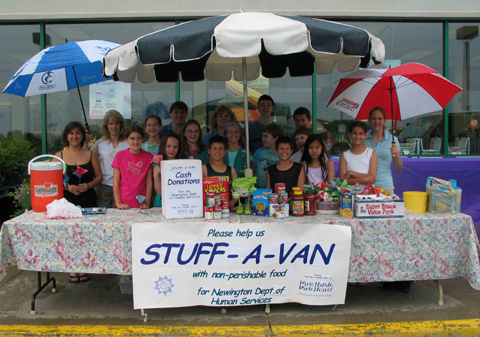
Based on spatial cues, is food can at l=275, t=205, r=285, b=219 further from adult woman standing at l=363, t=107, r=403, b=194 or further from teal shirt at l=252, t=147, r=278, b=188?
adult woman standing at l=363, t=107, r=403, b=194

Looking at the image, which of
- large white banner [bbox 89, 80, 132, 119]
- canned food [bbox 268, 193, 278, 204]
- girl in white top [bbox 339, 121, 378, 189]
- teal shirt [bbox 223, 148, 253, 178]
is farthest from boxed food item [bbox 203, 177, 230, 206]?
large white banner [bbox 89, 80, 132, 119]

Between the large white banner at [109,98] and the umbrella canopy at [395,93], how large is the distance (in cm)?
387

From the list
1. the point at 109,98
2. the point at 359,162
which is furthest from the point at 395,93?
the point at 109,98

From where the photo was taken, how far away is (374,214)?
358 centimetres

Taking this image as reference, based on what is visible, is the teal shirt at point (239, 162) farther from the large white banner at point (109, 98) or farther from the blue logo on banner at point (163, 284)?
the large white banner at point (109, 98)

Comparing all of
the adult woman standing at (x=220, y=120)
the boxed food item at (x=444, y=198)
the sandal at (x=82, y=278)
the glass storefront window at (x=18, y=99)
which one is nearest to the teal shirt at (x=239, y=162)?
the adult woman standing at (x=220, y=120)

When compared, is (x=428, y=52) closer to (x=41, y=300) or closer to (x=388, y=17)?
(x=388, y=17)

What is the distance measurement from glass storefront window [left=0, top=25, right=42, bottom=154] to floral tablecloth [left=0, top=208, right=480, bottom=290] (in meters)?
4.12

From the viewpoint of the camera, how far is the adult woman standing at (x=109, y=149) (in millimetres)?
4789

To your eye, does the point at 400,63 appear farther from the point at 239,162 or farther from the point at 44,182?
the point at 44,182

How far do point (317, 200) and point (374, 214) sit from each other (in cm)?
54

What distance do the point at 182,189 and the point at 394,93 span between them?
10.0 feet

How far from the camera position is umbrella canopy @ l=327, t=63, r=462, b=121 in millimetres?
4582

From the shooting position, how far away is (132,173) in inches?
165
